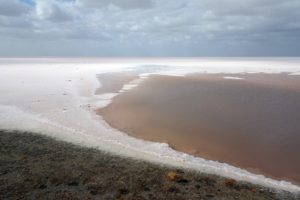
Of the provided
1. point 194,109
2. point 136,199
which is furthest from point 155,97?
point 136,199

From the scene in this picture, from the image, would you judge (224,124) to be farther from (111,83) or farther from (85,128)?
(111,83)

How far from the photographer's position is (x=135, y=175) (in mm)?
7066

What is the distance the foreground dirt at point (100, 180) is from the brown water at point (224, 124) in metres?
2.34

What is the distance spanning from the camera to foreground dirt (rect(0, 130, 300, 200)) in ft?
20.3

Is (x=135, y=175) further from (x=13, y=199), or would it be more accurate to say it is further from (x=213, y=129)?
(x=213, y=129)

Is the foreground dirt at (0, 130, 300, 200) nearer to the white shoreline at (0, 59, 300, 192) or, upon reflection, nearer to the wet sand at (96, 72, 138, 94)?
the white shoreline at (0, 59, 300, 192)

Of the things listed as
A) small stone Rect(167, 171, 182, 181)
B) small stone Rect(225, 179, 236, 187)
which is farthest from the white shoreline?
small stone Rect(167, 171, 182, 181)

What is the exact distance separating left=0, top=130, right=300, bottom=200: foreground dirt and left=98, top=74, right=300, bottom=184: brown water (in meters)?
2.34

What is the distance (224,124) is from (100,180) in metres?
7.81

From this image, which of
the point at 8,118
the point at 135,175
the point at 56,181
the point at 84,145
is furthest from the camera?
the point at 8,118

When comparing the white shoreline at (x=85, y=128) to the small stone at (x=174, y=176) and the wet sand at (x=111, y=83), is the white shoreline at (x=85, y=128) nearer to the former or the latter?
the small stone at (x=174, y=176)

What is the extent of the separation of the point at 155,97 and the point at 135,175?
13.2m

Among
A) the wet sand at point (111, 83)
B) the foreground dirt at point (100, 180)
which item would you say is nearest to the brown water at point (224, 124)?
the foreground dirt at point (100, 180)

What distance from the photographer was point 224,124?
13305mm
